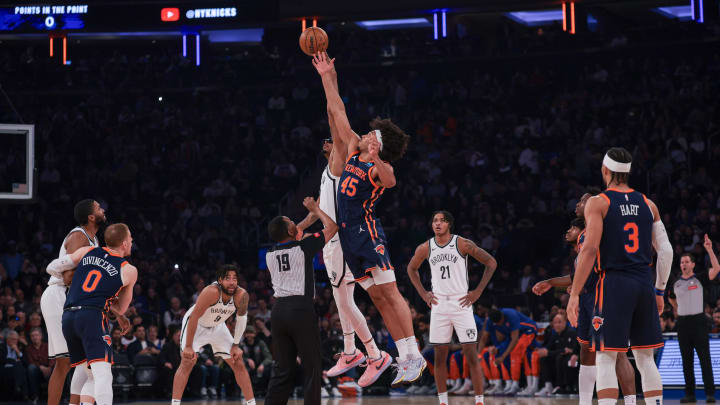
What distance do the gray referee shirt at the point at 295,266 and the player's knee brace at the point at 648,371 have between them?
9.05 ft

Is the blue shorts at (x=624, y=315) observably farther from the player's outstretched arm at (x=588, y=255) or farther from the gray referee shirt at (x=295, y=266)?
the gray referee shirt at (x=295, y=266)

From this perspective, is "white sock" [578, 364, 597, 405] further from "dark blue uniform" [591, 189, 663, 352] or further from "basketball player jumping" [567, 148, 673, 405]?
"dark blue uniform" [591, 189, 663, 352]

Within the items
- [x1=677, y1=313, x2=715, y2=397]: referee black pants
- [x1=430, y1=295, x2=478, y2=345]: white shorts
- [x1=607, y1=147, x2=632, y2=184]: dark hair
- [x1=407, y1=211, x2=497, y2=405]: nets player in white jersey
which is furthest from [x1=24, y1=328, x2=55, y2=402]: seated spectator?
[x1=607, y1=147, x2=632, y2=184]: dark hair

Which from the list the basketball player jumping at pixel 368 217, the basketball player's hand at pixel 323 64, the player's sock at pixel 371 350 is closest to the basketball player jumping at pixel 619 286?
the basketball player jumping at pixel 368 217

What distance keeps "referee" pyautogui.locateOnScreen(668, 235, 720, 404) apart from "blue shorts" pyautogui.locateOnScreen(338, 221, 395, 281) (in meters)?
6.42

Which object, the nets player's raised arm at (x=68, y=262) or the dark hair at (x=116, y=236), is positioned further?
the nets player's raised arm at (x=68, y=262)

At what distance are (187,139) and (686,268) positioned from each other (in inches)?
605

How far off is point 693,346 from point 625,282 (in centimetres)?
621

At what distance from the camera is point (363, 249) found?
7.37m

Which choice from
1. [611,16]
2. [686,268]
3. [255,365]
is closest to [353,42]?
[611,16]

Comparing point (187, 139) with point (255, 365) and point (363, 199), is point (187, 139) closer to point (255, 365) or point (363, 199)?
point (255, 365)

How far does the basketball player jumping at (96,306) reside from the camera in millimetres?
7551

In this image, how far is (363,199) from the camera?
744 cm

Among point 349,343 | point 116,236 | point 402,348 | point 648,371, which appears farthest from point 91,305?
point 648,371
